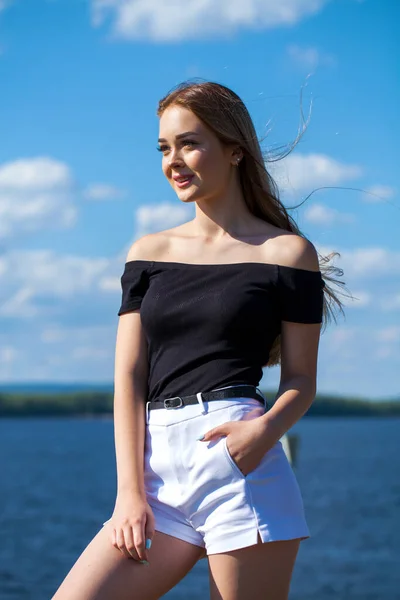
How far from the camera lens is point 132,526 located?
2730 millimetres

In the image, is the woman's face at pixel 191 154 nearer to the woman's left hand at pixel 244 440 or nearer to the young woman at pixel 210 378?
the young woman at pixel 210 378

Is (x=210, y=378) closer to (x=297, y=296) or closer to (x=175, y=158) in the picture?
(x=297, y=296)

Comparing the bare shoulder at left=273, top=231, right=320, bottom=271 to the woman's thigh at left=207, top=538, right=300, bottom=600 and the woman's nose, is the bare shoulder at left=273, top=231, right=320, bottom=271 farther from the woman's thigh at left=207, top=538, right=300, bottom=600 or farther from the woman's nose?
the woman's thigh at left=207, top=538, right=300, bottom=600

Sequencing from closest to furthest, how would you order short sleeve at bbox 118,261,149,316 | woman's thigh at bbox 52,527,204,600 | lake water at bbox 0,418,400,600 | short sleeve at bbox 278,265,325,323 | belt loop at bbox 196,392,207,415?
1. woman's thigh at bbox 52,527,204,600
2. belt loop at bbox 196,392,207,415
3. short sleeve at bbox 278,265,325,323
4. short sleeve at bbox 118,261,149,316
5. lake water at bbox 0,418,400,600

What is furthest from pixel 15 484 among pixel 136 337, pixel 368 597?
pixel 136 337

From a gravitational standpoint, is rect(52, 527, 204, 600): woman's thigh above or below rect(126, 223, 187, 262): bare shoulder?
below

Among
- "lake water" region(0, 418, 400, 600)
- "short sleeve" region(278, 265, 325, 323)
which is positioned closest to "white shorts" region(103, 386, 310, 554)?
"short sleeve" region(278, 265, 325, 323)

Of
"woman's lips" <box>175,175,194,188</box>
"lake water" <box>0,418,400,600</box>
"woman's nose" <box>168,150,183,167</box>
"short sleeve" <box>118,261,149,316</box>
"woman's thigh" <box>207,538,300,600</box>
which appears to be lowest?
"woman's thigh" <box>207,538,300,600</box>

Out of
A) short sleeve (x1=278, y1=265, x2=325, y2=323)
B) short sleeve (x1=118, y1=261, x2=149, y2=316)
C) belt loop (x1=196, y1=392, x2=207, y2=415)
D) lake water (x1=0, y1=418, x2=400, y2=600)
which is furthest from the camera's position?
lake water (x1=0, y1=418, x2=400, y2=600)

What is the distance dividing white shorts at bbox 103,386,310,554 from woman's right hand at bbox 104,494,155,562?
0.24ft

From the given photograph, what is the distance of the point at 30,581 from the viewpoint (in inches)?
1507

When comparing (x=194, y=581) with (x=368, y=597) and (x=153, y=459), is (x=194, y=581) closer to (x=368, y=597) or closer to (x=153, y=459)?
(x=368, y=597)

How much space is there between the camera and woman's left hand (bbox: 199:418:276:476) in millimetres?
2764

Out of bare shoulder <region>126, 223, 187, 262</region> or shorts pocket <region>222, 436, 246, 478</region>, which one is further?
bare shoulder <region>126, 223, 187, 262</region>
